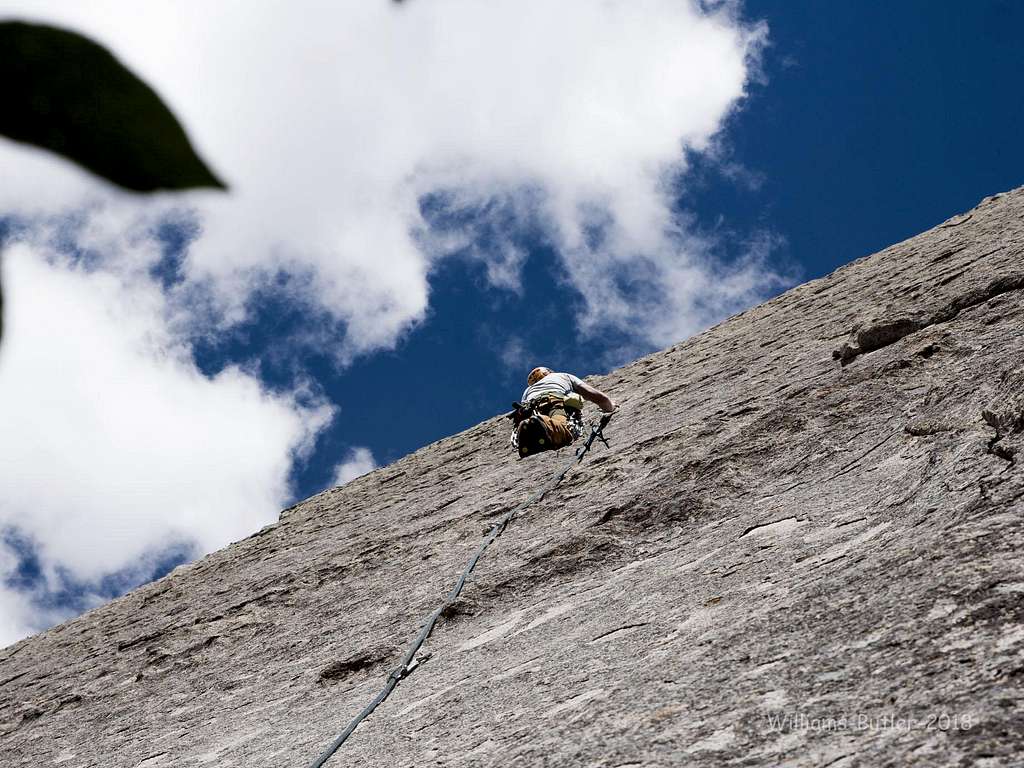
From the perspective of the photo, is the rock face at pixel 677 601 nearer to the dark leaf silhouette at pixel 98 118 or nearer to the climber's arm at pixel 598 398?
the climber's arm at pixel 598 398

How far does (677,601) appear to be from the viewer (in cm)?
311

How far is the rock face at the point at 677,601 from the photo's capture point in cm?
213

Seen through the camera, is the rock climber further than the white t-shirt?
No

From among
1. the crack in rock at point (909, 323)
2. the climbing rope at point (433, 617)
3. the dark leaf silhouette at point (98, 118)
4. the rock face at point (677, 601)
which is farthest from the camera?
the crack in rock at point (909, 323)

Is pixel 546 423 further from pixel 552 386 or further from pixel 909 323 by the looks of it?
pixel 909 323

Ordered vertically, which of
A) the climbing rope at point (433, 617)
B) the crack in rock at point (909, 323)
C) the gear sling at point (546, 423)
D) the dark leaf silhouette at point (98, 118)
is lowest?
the dark leaf silhouette at point (98, 118)

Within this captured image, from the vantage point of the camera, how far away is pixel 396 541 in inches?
226

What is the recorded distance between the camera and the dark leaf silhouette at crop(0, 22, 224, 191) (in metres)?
0.39

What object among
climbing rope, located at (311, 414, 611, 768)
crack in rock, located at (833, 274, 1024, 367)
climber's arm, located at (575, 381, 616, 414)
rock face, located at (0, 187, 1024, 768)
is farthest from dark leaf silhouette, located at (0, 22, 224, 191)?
climber's arm, located at (575, 381, 616, 414)

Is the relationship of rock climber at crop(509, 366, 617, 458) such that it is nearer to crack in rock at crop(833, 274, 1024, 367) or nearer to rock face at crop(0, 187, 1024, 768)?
rock face at crop(0, 187, 1024, 768)

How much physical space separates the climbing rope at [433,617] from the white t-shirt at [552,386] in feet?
3.87

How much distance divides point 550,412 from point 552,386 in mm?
251

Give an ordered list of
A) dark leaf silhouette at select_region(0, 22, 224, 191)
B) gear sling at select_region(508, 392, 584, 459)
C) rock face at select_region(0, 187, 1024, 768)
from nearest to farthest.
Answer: dark leaf silhouette at select_region(0, 22, 224, 191) < rock face at select_region(0, 187, 1024, 768) < gear sling at select_region(508, 392, 584, 459)

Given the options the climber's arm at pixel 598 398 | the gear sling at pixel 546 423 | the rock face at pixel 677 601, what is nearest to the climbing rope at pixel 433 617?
the rock face at pixel 677 601
